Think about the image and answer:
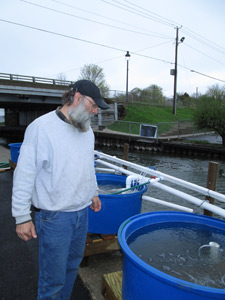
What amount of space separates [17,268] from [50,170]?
183cm

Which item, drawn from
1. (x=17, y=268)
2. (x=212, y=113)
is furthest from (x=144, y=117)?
(x=17, y=268)

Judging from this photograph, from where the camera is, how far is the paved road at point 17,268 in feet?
7.92

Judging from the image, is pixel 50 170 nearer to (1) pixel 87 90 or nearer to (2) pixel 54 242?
(2) pixel 54 242

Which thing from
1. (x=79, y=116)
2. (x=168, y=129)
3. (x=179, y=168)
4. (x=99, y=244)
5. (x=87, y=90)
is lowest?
(x=179, y=168)

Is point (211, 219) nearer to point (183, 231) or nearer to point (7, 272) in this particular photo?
point (183, 231)

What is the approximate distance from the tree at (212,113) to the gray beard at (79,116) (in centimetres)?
1830

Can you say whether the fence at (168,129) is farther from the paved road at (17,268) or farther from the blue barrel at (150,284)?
the blue barrel at (150,284)

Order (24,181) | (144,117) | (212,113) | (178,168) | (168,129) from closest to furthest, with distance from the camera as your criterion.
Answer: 1. (24,181)
2. (178,168)
3. (212,113)
4. (168,129)
5. (144,117)

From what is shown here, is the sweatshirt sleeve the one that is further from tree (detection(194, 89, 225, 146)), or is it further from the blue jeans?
tree (detection(194, 89, 225, 146))

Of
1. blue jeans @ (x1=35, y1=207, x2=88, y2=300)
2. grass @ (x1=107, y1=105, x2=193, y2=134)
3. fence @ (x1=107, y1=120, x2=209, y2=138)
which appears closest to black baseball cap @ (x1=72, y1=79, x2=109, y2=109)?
blue jeans @ (x1=35, y1=207, x2=88, y2=300)

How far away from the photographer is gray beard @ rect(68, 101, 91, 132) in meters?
1.74

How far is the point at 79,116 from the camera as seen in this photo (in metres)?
1.75

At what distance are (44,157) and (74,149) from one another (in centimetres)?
23

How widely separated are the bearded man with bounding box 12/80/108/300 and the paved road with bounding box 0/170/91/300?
77cm
